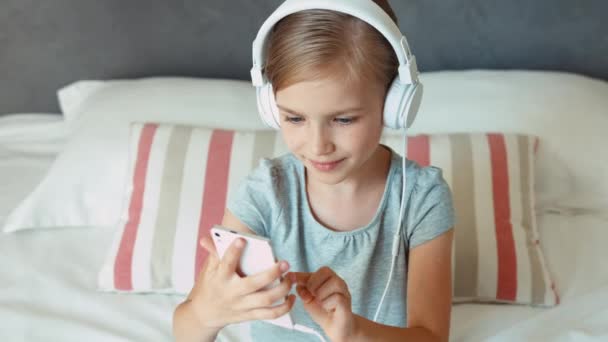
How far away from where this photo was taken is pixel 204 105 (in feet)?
5.24

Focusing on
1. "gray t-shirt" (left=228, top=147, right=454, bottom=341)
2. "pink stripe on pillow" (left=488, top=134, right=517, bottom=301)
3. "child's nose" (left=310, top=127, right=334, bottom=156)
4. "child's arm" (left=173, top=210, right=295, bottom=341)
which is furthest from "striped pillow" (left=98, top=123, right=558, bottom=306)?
"child's nose" (left=310, top=127, right=334, bottom=156)

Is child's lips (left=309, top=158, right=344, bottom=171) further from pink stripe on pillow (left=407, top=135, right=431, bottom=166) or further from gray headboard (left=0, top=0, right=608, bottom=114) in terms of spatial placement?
gray headboard (left=0, top=0, right=608, bottom=114)

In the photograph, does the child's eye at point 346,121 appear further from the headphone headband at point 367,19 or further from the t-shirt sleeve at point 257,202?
the t-shirt sleeve at point 257,202

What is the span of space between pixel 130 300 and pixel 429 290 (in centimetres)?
61

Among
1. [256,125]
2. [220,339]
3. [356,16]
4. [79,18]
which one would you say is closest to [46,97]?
[79,18]

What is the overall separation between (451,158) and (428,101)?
21 cm

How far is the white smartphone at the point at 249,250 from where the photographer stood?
→ 792mm

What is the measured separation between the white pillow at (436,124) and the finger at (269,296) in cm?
75

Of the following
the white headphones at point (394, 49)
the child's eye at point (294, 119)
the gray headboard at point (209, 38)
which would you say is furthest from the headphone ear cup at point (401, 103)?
the gray headboard at point (209, 38)

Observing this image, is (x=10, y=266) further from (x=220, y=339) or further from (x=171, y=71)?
(x=171, y=71)

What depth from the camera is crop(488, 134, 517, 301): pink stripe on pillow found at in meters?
1.31

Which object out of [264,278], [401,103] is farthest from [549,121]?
[264,278]

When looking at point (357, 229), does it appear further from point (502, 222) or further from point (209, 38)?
point (209, 38)

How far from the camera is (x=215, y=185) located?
4.70ft
